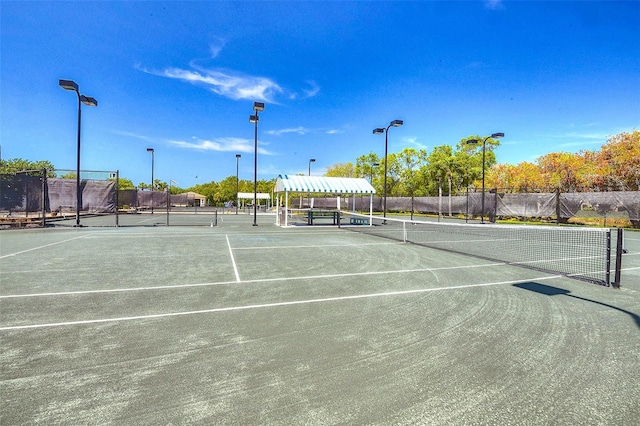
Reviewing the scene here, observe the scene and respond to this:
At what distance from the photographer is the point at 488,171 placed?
165ft

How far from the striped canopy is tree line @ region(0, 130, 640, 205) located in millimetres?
8085

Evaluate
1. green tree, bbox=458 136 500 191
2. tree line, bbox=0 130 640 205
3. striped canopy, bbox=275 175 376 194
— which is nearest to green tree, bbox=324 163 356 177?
tree line, bbox=0 130 640 205

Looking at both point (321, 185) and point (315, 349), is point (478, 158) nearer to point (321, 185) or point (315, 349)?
point (321, 185)

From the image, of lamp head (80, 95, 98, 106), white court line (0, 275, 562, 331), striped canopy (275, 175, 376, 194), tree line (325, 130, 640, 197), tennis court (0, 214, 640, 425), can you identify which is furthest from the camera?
tree line (325, 130, 640, 197)

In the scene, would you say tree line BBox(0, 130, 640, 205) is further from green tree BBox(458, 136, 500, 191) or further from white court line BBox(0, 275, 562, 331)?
white court line BBox(0, 275, 562, 331)

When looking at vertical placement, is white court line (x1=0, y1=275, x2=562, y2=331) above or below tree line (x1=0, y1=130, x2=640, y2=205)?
below

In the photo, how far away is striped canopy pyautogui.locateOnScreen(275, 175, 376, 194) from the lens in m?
21.6

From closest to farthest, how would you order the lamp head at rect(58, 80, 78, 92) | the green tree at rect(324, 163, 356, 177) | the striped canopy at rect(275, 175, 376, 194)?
the lamp head at rect(58, 80, 78, 92) < the striped canopy at rect(275, 175, 376, 194) < the green tree at rect(324, 163, 356, 177)

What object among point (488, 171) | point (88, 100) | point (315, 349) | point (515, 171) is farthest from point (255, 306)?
point (488, 171)

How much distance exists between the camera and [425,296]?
18.8 ft

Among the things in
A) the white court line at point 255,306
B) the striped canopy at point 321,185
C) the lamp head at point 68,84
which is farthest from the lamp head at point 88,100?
the white court line at point 255,306

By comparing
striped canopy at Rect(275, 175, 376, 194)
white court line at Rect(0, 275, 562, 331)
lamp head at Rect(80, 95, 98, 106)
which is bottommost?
white court line at Rect(0, 275, 562, 331)

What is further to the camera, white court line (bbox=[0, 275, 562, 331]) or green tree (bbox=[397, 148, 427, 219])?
green tree (bbox=[397, 148, 427, 219])

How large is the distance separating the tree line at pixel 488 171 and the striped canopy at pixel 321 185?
809cm
